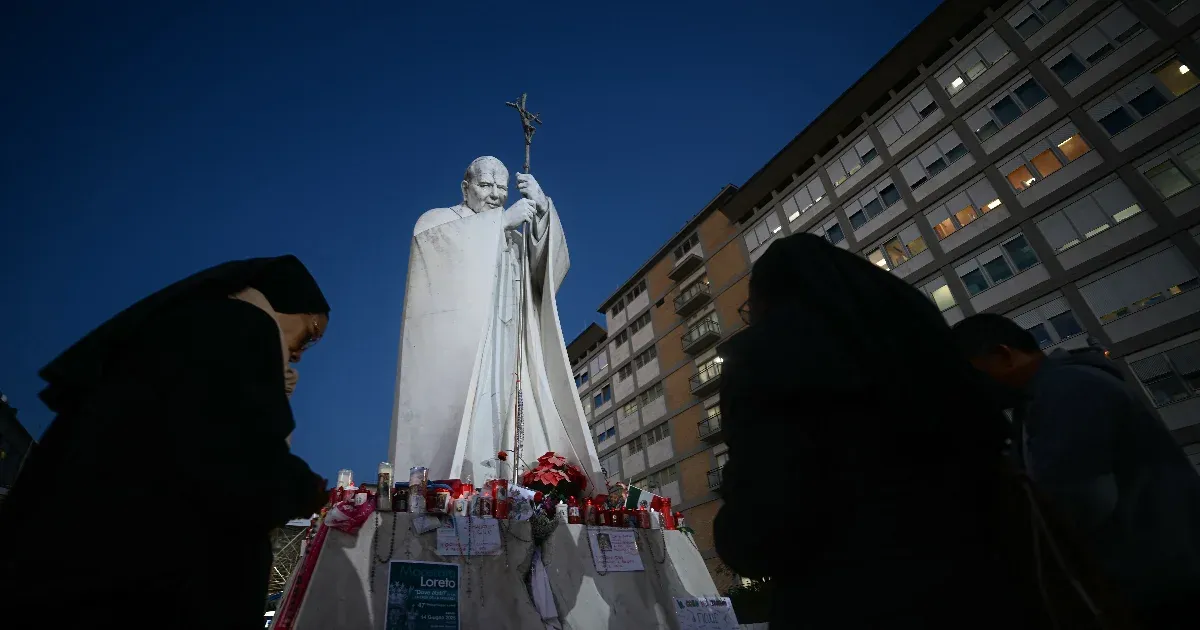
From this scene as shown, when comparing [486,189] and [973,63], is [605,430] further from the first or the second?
[486,189]

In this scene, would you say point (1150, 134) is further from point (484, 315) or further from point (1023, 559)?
point (1023, 559)

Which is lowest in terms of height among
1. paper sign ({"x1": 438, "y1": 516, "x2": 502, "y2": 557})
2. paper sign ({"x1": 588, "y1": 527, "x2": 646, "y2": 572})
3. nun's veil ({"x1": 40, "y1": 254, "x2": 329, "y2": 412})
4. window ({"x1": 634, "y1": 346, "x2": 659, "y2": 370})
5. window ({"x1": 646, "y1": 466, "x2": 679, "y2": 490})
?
paper sign ({"x1": 588, "y1": 527, "x2": 646, "y2": 572})

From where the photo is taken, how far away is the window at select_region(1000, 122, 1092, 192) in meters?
16.9

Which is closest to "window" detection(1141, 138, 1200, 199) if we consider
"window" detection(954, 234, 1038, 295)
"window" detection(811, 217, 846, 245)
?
"window" detection(954, 234, 1038, 295)

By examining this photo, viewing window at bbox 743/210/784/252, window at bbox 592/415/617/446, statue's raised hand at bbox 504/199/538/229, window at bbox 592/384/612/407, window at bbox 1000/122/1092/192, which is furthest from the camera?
window at bbox 592/384/612/407

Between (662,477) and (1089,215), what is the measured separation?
1936 centimetres

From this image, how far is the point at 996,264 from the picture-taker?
17891mm

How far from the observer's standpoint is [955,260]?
18.9 m

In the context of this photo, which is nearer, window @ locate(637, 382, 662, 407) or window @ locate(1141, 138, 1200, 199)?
window @ locate(1141, 138, 1200, 199)

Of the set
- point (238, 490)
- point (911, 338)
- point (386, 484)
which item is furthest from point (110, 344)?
point (386, 484)

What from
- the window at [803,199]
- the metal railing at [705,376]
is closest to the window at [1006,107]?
the window at [803,199]

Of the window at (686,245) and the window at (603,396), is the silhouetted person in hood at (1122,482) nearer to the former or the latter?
the window at (686,245)

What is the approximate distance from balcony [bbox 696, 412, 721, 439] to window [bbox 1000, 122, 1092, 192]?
45.8 feet

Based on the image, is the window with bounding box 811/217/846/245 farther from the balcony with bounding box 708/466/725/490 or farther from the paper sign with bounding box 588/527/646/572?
the paper sign with bounding box 588/527/646/572
